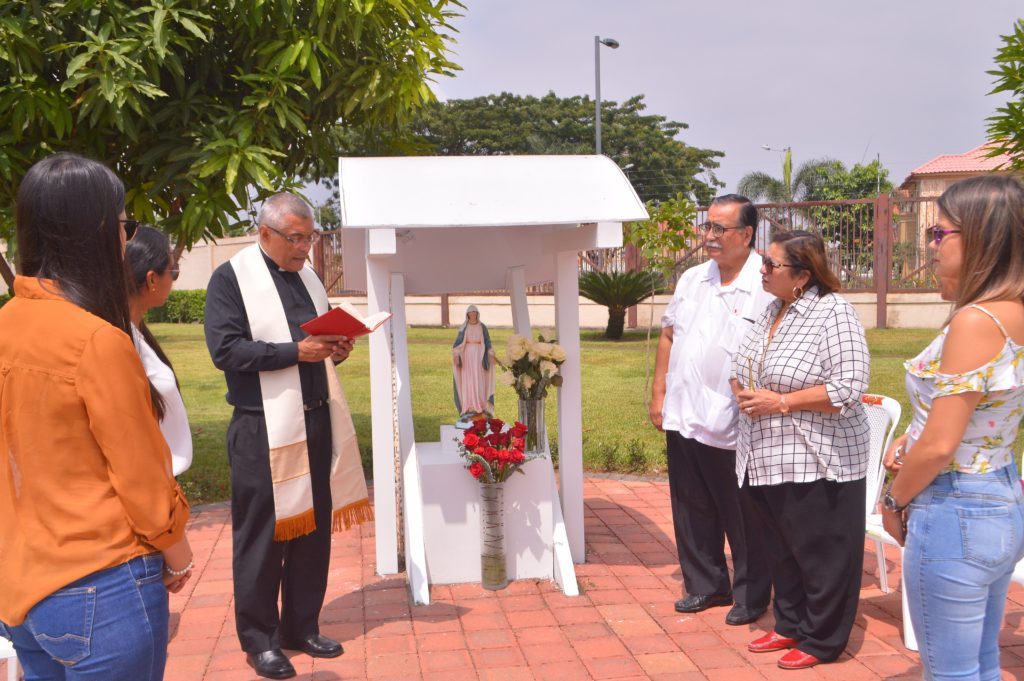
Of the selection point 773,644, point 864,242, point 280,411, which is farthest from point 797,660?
point 864,242

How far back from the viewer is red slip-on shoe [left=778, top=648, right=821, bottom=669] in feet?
13.4

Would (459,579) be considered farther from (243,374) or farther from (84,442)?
(84,442)

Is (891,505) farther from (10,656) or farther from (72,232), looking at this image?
(10,656)

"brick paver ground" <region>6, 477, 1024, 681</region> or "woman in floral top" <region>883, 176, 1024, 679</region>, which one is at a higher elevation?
"woman in floral top" <region>883, 176, 1024, 679</region>

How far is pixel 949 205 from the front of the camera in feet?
8.70

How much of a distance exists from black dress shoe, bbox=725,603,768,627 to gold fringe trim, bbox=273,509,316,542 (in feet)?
6.87

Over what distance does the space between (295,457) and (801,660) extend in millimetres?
2392

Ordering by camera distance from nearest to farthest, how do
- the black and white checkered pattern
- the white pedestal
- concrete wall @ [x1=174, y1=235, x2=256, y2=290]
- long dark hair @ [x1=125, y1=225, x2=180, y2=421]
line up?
long dark hair @ [x1=125, y1=225, x2=180, y2=421]
the black and white checkered pattern
the white pedestal
concrete wall @ [x1=174, y1=235, x2=256, y2=290]

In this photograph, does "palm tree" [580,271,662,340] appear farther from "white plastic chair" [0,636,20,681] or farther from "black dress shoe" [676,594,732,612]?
"white plastic chair" [0,636,20,681]

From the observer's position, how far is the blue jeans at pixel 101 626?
2018 millimetres

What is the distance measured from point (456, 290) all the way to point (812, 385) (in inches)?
104

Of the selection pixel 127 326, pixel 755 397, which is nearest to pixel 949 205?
pixel 755 397

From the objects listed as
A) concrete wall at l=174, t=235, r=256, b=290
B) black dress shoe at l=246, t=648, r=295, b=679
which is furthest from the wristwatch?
concrete wall at l=174, t=235, r=256, b=290

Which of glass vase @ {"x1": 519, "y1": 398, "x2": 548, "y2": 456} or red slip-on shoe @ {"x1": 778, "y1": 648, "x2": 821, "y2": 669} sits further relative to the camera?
glass vase @ {"x1": 519, "y1": 398, "x2": 548, "y2": 456}
